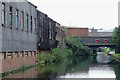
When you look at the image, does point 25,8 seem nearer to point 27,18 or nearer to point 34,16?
point 27,18

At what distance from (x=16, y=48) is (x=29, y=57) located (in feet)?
24.6

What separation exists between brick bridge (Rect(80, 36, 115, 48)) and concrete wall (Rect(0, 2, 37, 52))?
61435 millimetres

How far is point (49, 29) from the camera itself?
6091 cm

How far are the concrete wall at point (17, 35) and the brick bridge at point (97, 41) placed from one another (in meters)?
61.4

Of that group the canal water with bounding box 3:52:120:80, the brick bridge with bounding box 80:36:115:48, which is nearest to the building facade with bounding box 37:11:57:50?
the canal water with bounding box 3:52:120:80

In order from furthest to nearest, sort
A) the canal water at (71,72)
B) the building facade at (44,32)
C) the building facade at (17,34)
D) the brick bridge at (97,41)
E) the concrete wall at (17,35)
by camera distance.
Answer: the brick bridge at (97,41) < the building facade at (44,32) < the concrete wall at (17,35) < the building facade at (17,34) < the canal water at (71,72)

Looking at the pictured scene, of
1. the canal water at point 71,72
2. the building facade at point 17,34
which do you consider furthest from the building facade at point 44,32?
the canal water at point 71,72

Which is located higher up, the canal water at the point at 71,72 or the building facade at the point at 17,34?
the building facade at the point at 17,34

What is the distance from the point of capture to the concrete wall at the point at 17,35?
29.8 m

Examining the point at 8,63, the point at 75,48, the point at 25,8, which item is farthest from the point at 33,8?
the point at 75,48

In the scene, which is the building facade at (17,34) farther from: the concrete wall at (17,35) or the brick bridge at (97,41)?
the brick bridge at (97,41)

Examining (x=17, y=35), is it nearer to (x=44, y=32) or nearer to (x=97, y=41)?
(x=44, y=32)

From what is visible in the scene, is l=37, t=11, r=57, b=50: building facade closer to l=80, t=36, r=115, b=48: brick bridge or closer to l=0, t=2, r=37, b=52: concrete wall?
l=0, t=2, r=37, b=52: concrete wall

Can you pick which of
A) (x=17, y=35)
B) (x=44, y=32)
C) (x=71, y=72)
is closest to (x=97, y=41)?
(x=44, y=32)
